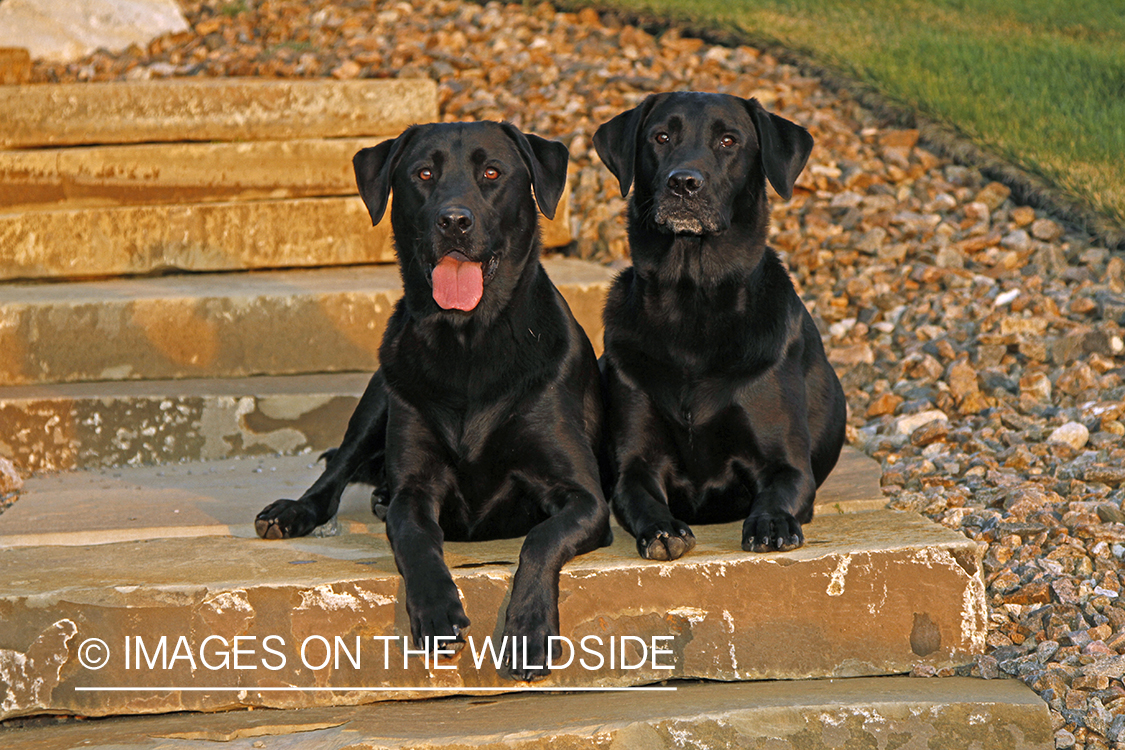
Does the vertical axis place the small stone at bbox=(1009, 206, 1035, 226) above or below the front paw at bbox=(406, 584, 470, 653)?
above

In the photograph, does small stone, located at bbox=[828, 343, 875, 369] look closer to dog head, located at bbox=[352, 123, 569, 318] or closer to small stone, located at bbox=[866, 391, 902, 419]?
small stone, located at bbox=[866, 391, 902, 419]

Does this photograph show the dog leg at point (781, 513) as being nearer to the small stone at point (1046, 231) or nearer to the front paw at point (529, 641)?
the front paw at point (529, 641)

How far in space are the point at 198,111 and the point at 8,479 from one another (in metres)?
2.56

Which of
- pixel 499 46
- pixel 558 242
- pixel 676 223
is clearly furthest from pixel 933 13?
pixel 676 223

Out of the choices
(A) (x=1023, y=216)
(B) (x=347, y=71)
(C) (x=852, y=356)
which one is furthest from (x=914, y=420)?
(B) (x=347, y=71)

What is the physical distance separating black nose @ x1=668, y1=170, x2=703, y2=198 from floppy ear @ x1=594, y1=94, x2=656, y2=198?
0.96ft

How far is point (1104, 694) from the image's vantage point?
2775 mm

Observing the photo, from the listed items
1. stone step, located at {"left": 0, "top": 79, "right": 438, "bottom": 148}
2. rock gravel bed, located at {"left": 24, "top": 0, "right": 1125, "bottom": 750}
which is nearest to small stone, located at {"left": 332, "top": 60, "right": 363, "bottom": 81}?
rock gravel bed, located at {"left": 24, "top": 0, "right": 1125, "bottom": 750}

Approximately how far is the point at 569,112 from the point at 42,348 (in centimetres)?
313

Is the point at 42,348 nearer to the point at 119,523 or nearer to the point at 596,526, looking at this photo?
the point at 119,523

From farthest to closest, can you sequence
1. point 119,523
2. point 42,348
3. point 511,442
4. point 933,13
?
point 933,13, point 42,348, point 119,523, point 511,442

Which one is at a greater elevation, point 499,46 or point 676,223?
point 499,46

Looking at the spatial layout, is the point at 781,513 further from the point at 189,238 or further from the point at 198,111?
the point at 198,111

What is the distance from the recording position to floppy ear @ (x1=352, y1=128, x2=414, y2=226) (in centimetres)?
347
